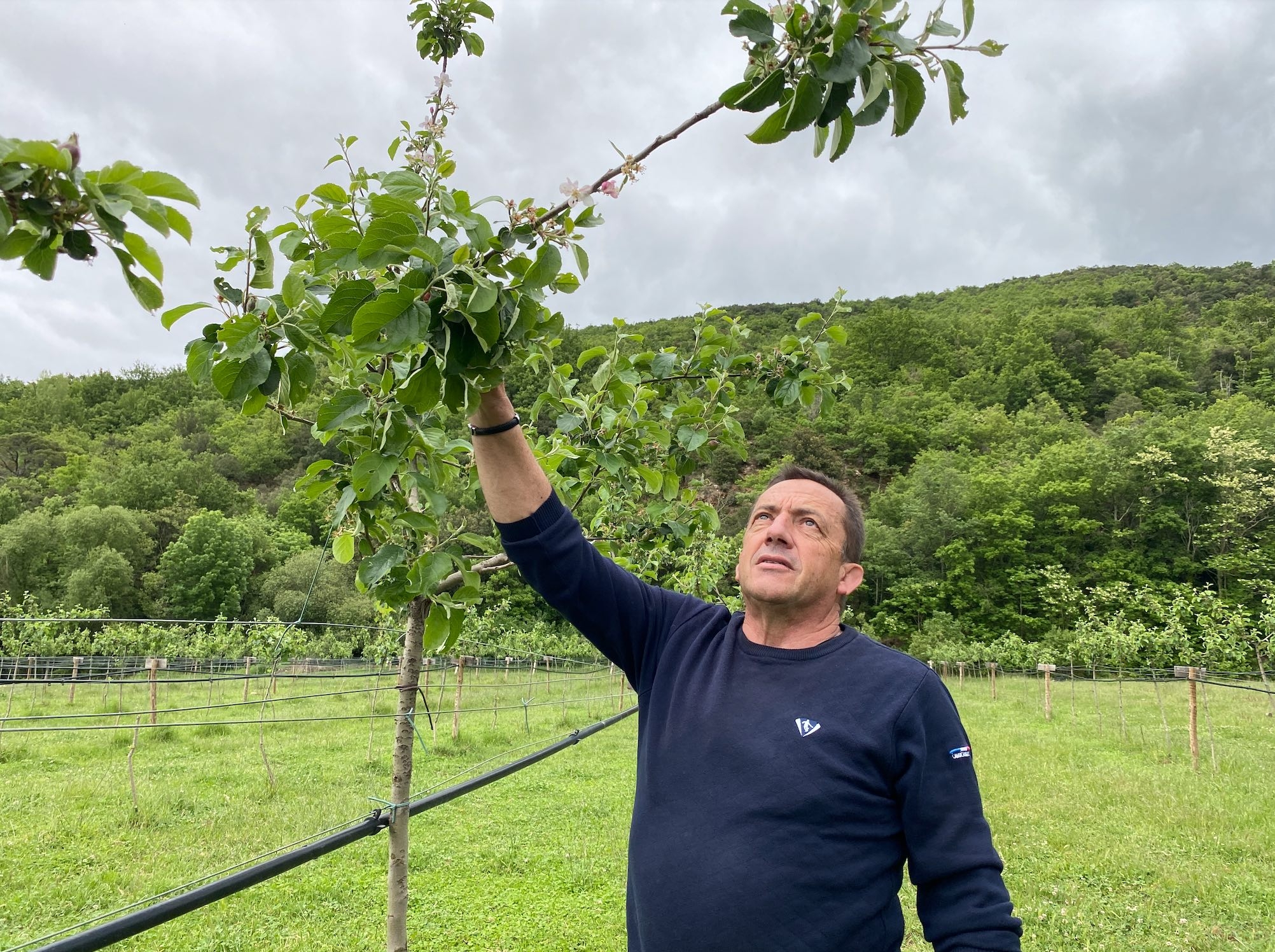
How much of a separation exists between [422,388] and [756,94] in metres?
0.59

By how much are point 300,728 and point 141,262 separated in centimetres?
1681

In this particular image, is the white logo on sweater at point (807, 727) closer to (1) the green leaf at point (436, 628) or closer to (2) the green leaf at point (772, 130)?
(1) the green leaf at point (436, 628)

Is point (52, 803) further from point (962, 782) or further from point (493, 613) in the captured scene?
point (493, 613)

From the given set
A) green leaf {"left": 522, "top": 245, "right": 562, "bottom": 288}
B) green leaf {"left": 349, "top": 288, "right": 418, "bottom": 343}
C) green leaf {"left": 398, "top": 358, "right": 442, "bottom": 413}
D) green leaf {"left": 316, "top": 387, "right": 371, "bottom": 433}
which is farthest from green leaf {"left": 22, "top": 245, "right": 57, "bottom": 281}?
green leaf {"left": 316, "top": 387, "right": 371, "bottom": 433}

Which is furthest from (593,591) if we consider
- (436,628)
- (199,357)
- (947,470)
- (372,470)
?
(947,470)

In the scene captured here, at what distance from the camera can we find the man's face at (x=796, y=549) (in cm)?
175

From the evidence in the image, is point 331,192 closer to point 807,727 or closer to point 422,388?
point 422,388

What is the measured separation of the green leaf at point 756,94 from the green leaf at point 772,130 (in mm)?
17

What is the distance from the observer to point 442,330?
3.14 feet

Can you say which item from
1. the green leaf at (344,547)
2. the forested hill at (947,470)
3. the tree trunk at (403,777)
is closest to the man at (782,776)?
the green leaf at (344,547)

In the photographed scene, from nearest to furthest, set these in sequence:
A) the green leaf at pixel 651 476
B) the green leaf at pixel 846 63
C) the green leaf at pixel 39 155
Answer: the green leaf at pixel 39 155, the green leaf at pixel 846 63, the green leaf at pixel 651 476

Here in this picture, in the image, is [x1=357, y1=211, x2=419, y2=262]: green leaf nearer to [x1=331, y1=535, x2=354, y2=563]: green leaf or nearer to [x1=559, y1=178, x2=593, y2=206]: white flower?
[x1=559, y1=178, x2=593, y2=206]: white flower

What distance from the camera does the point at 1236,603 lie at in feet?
122

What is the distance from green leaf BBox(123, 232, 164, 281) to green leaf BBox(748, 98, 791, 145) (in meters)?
0.71
